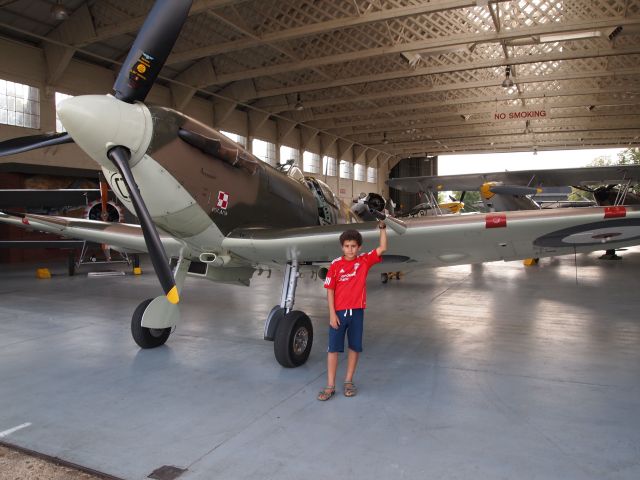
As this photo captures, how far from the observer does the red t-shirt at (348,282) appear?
3.17 metres

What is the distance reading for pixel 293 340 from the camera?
398 cm

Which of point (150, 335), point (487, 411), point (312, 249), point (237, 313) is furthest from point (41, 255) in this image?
point (487, 411)

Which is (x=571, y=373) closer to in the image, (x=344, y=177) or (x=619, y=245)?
(x=619, y=245)

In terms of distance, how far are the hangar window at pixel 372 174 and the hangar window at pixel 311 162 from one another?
913 cm

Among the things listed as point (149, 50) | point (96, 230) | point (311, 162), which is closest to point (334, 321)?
point (149, 50)

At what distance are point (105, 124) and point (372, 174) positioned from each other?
120 ft

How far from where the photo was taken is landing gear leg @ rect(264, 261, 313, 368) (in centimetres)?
392

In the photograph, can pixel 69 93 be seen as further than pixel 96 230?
Yes

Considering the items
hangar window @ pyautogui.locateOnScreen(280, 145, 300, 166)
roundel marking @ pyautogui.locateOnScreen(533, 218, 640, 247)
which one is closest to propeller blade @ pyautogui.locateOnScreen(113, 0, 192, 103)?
roundel marking @ pyautogui.locateOnScreen(533, 218, 640, 247)

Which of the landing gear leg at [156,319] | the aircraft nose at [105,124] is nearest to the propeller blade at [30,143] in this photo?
the aircraft nose at [105,124]

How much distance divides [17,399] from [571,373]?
437 cm

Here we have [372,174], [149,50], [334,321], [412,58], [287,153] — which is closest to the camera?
[334,321]

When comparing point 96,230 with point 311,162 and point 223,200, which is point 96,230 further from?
point 311,162

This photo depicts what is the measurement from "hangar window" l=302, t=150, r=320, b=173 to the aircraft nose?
25.0 metres
